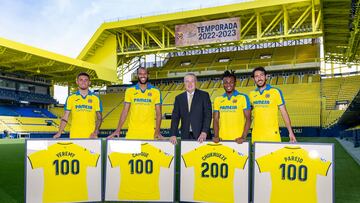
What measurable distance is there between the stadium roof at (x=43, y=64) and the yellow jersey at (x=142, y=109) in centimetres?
2467

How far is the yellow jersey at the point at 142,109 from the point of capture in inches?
241

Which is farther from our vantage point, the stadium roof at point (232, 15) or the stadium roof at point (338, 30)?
the stadium roof at point (232, 15)

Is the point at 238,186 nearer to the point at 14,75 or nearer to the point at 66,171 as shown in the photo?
the point at 66,171

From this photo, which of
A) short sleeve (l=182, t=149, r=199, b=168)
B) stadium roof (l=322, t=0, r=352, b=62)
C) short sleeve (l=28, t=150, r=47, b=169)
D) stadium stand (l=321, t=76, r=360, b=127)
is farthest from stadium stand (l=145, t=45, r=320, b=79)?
short sleeve (l=28, t=150, r=47, b=169)

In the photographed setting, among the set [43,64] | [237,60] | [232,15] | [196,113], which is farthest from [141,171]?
[237,60]

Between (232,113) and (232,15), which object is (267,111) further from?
(232,15)

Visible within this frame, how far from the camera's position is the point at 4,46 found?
87.3ft

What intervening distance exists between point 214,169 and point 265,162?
0.76 m

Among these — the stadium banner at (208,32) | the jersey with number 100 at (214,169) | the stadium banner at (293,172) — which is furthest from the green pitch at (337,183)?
the stadium banner at (208,32)

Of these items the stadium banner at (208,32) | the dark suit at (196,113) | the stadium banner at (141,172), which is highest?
the stadium banner at (208,32)

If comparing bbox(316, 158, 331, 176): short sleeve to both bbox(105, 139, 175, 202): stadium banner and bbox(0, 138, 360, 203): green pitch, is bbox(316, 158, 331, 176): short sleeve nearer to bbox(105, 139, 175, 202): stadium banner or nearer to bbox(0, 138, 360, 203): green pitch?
bbox(0, 138, 360, 203): green pitch

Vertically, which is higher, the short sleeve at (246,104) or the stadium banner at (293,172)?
the short sleeve at (246,104)

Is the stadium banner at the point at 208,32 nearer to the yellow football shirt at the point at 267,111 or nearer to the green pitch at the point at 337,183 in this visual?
the green pitch at the point at 337,183

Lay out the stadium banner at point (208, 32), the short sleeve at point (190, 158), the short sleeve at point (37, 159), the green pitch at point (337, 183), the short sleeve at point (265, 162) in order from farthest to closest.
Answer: the stadium banner at point (208, 32) < the green pitch at point (337, 183) < the short sleeve at point (190, 158) < the short sleeve at point (37, 159) < the short sleeve at point (265, 162)
